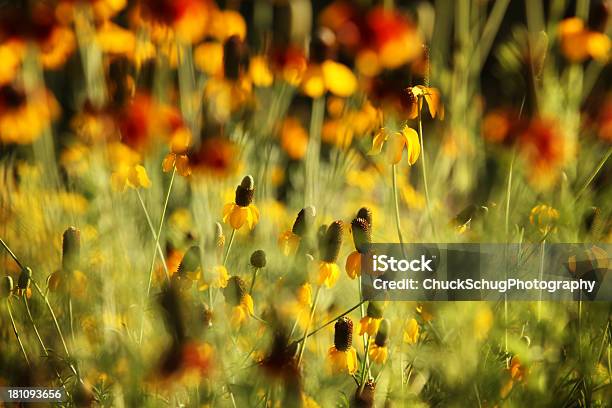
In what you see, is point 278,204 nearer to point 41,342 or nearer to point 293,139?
point 293,139

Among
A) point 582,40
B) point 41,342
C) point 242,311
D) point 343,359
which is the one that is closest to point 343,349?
point 343,359

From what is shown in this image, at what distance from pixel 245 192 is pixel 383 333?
209 millimetres

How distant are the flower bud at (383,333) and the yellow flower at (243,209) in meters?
0.17

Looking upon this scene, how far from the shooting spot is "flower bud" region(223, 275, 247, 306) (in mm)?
911

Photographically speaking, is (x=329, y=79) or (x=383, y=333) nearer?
(x=383, y=333)

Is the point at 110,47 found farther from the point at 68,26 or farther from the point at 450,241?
the point at 450,241

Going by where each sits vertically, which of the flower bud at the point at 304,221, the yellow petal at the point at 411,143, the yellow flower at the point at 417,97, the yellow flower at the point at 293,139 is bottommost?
the flower bud at the point at 304,221

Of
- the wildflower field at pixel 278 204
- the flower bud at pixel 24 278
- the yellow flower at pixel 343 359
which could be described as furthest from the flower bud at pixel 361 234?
the flower bud at pixel 24 278

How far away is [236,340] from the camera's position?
954 mm

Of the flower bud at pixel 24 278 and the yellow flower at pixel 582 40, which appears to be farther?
the yellow flower at pixel 582 40

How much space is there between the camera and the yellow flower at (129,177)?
0.97 meters

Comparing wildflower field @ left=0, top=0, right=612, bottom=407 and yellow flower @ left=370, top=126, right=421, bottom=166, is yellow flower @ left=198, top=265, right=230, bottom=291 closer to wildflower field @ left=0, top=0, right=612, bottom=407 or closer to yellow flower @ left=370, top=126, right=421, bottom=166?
wildflower field @ left=0, top=0, right=612, bottom=407

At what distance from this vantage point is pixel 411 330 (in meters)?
0.93

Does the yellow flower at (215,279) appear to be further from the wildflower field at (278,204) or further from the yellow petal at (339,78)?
the yellow petal at (339,78)
